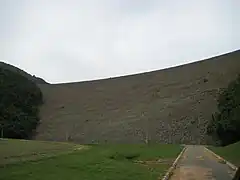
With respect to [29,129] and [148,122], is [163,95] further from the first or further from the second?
[29,129]

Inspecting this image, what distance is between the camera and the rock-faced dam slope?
235 ft

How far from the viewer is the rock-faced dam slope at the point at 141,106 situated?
71.6 metres

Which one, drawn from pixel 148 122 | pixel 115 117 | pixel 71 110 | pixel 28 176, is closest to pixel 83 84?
pixel 71 110

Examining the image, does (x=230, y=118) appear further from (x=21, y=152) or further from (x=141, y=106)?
(x=141, y=106)

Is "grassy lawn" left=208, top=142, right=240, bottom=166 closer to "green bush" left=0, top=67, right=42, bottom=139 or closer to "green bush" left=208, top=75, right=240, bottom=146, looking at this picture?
"green bush" left=208, top=75, right=240, bottom=146

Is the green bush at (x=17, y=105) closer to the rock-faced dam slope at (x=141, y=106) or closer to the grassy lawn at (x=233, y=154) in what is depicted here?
the rock-faced dam slope at (x=141, y=106)

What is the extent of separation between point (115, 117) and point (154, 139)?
13.4m

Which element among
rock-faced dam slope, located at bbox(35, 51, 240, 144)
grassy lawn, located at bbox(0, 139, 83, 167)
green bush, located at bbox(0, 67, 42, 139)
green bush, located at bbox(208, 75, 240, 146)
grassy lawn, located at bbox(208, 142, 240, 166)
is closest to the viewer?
grassy lawn, located at bbox(0, 139, 83, 167)

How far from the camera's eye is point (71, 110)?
291ft

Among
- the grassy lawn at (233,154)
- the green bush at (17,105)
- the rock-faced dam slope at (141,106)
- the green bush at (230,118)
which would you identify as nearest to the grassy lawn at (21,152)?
the grassy lawn at (233,154)

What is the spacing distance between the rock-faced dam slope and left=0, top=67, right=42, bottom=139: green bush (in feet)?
8.89

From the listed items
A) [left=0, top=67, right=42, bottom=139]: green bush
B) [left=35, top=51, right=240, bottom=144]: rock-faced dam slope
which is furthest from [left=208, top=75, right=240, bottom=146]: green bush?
[left=0, top=67, right=42, bottom=139]: green bush

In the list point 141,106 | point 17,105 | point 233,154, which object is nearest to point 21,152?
point 233,154

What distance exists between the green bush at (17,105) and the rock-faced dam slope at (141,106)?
8.89 ft
